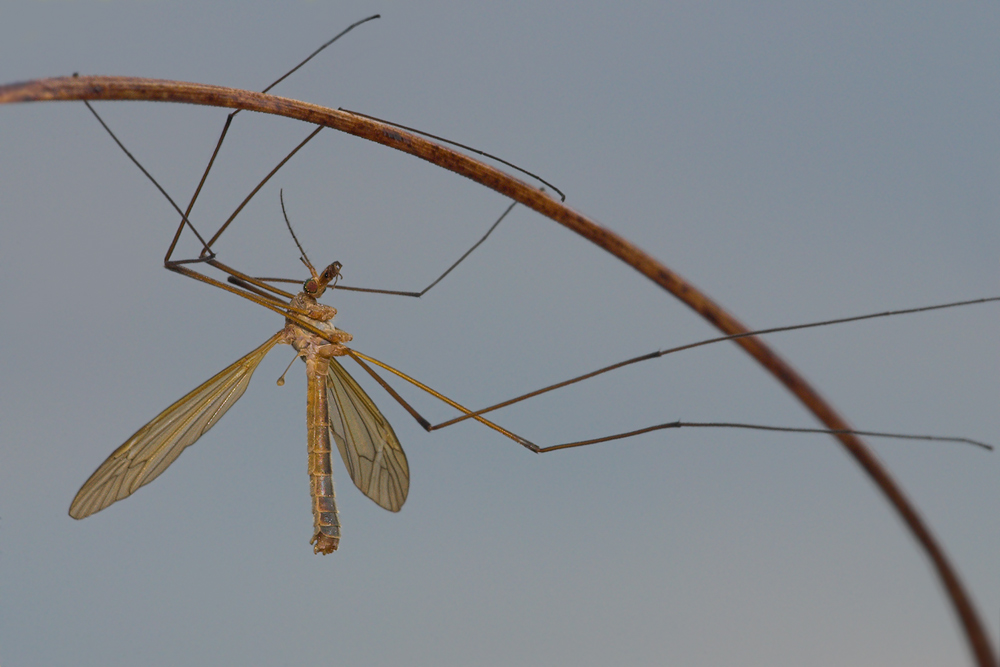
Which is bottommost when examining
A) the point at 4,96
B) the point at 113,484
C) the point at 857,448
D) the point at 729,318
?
the point at 113,484

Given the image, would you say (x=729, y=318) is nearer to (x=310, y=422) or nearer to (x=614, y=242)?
(x=614, y=242)

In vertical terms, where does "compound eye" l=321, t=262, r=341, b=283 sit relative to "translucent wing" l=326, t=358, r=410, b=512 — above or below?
above

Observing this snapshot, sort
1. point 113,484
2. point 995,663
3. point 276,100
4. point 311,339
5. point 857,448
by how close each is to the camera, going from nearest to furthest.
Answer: point 995,663, point 857,448, point 276,100, point 113,484, point 311,339

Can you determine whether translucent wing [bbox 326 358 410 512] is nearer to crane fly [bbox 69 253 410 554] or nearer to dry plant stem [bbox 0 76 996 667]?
crane fly [bbox 69 253 410 554]

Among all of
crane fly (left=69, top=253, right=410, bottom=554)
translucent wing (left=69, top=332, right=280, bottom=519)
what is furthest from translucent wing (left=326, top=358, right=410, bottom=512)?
translucent wing (left=69, top=332, right=280, bottom=519)

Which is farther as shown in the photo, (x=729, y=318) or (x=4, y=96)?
(x=729, y=318)

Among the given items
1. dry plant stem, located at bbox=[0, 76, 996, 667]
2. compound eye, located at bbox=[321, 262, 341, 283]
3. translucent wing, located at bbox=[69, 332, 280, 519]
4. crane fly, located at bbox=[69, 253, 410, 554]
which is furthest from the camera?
compound eye, located at bbox=[321, 262, 341, 283]

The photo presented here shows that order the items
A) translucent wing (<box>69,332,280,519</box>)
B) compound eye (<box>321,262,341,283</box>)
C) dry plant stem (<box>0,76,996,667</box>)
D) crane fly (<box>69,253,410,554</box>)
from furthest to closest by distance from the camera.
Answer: compound eye (<box>321,262,341,283</box>) → crane fly (<box>69,253,410,554</box>) → translucent wing (<box>69,332,280,519</box>) → dry plant stem (<box>0,76,996,667</box>)

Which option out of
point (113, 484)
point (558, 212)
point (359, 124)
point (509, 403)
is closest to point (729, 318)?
point (558, 212)
